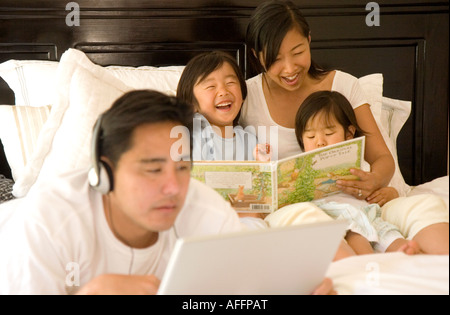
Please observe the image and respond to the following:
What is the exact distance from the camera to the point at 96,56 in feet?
6.76

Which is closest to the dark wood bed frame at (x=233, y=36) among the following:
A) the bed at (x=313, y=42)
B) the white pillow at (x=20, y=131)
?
the bed at (x=313, y=42)

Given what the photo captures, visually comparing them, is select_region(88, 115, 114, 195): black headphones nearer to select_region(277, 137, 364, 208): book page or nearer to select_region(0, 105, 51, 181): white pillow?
select_region(277, 137, 364, 208): book page

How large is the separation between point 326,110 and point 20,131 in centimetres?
87

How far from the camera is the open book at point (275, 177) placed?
131 cm

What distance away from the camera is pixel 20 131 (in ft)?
5.49

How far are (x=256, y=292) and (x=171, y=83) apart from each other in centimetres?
107

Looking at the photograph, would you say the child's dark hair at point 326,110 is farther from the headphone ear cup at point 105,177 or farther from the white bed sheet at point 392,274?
the headphone ear cup at point 105,177

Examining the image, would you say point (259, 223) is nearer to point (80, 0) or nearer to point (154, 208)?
point (154, 208)

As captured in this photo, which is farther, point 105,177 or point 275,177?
point 275,177

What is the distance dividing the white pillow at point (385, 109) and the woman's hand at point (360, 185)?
352 millimetres

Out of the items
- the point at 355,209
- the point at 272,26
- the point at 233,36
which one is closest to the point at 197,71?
the point at 272,26

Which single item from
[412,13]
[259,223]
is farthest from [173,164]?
[412,13]

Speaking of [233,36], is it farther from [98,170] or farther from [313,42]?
[98,170]

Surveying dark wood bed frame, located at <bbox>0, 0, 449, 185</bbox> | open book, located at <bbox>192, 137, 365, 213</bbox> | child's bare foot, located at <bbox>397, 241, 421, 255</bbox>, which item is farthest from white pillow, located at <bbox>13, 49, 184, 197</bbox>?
child's bare foot, located at <bbox>397, 241, 421, 255</bbox>
